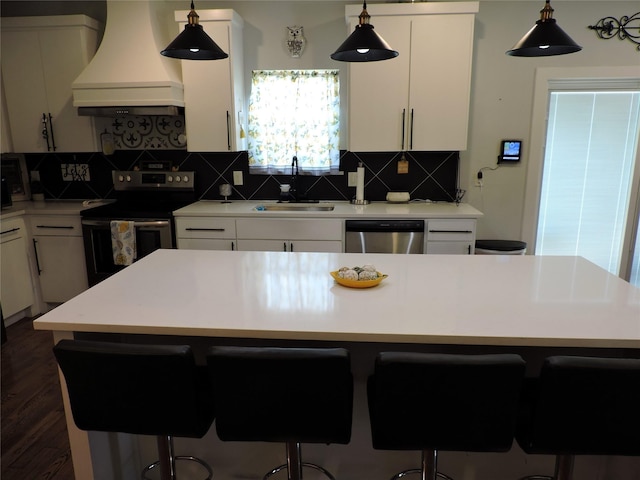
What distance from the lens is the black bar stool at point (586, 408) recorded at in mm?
1213

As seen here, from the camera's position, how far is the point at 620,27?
3578 mm

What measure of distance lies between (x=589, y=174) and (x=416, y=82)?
180cm

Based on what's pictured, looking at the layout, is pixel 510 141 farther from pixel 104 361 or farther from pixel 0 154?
pixel 0 154

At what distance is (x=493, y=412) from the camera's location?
1.27 metres

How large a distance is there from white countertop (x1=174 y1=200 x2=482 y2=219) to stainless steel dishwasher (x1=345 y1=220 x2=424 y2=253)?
0.06 metres

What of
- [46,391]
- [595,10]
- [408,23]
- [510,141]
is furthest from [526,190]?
[46,391]

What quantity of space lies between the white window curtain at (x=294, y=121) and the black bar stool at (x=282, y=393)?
114 inches

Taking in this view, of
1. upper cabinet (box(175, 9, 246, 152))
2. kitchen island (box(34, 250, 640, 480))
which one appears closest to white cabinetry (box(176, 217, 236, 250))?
upper cabinet (box(175, 9, 246, 152))

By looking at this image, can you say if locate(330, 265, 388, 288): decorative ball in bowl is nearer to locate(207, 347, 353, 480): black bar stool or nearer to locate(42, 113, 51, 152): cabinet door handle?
locate(207, 347, 353, 480): black bar stool

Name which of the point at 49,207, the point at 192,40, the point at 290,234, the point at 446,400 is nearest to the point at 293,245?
the point at 290,234

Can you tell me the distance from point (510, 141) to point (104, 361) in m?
3.59

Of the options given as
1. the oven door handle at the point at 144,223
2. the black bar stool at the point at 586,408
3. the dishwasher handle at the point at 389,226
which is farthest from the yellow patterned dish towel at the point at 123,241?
the black bar stool at the point at 586,408

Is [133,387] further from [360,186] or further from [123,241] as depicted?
[360,186]

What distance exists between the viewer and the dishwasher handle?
3.41 meters
